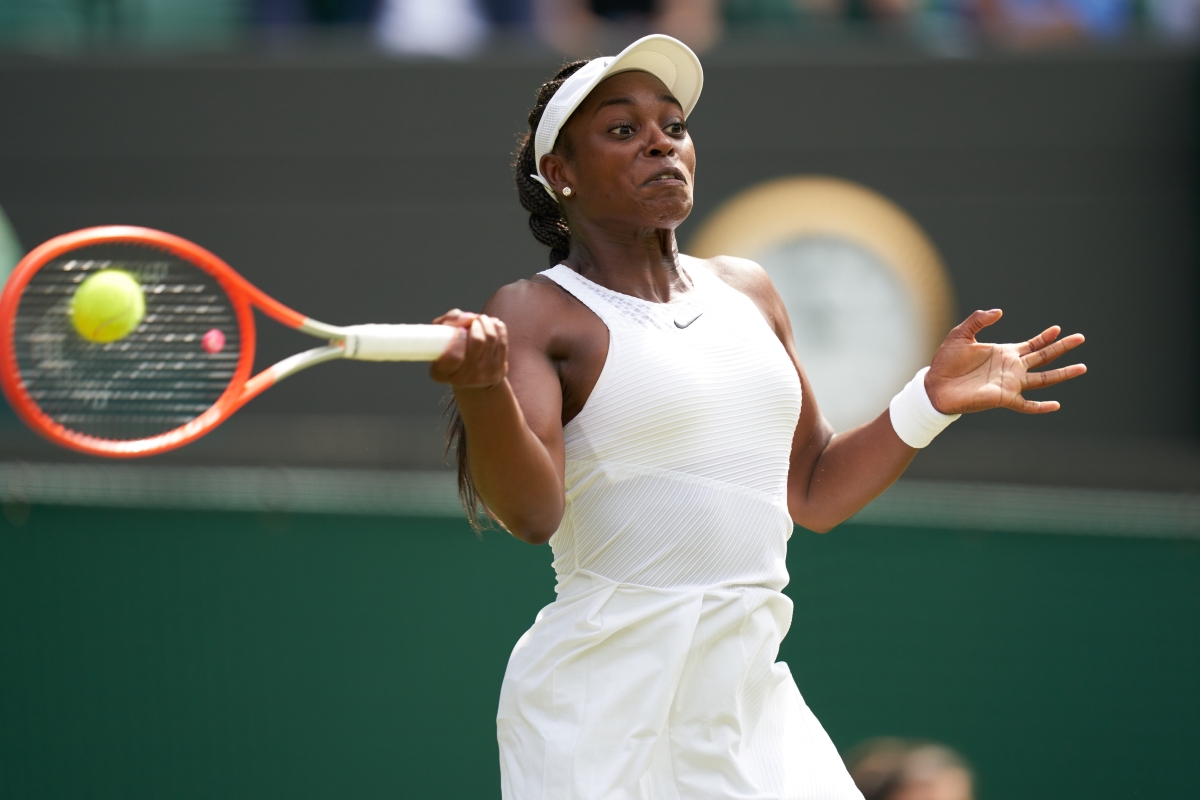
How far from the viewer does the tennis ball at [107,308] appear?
8.33 feet

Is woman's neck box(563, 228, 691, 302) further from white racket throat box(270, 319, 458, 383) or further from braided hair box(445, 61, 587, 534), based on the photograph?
white racket throat box(270, 319, 458, 383)

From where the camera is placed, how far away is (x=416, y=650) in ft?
14.6

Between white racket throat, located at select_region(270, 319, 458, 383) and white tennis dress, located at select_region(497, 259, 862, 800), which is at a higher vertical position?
white racket throat, located at select_region(270, 319, 458, 383)

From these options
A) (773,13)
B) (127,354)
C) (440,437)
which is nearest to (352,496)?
(440,437)

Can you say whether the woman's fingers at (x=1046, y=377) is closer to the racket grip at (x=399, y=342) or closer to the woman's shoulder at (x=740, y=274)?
the woman's shoulder at (x=740, y=274)

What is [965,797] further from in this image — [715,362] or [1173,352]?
[1173,352]

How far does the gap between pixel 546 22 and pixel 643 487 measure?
4.23m

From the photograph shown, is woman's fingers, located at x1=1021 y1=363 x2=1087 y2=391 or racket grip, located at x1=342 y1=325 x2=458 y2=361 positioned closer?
racket grip, located at x1=342 y1=325 x2=458 y2=361

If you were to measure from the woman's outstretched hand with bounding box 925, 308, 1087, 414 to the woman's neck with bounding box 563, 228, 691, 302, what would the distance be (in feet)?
1.63

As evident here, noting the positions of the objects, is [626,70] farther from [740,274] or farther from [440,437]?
[440,437]

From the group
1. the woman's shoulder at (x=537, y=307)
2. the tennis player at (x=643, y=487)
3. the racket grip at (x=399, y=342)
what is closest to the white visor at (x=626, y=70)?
the tennis player at (x=643, y=487)

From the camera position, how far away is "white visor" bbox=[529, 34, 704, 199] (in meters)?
2.53

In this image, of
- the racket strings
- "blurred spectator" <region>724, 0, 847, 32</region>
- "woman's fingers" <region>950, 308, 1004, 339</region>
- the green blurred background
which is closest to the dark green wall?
the green blurred background

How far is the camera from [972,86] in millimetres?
6125
